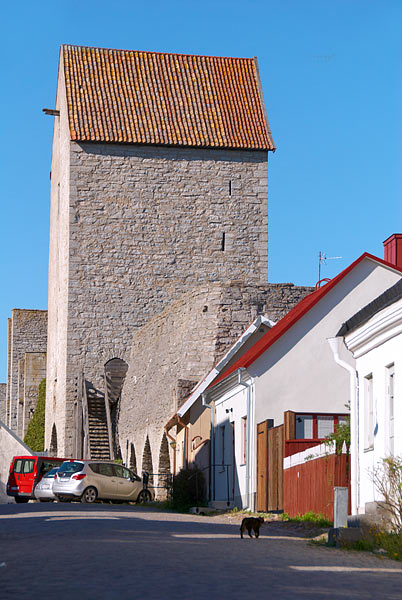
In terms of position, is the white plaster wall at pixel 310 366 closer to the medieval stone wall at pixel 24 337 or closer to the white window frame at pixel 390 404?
the white window frame at pixel 390 404

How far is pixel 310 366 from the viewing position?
2519 centimetres

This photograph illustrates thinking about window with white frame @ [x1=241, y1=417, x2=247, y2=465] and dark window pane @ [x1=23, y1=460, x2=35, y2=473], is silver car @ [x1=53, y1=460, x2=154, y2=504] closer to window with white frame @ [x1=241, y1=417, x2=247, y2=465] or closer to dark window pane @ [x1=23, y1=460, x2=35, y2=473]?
dark window pane @ [x1=23, y1=460, x2=35, y2=473]

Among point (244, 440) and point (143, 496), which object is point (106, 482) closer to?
point (143, 496)

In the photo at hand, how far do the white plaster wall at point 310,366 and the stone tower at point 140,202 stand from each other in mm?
22460

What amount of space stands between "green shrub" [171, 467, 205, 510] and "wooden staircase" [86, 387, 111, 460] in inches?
601

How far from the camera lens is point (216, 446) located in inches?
1148

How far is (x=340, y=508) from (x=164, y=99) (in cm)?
3682

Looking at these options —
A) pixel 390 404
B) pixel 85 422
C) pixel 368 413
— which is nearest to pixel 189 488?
pixel 368 413

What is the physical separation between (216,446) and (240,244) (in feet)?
68.5

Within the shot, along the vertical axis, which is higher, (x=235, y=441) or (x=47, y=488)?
(x=235, y=441)

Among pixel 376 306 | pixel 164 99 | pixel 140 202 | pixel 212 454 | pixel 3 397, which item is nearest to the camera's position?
pixel 376 306

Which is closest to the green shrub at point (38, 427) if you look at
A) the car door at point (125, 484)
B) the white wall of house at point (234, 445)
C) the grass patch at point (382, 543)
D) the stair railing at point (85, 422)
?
the stair railing at point (85, 422)

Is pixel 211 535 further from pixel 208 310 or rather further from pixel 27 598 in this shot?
pixel 208 310

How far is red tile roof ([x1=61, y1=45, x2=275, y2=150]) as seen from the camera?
48656mm
